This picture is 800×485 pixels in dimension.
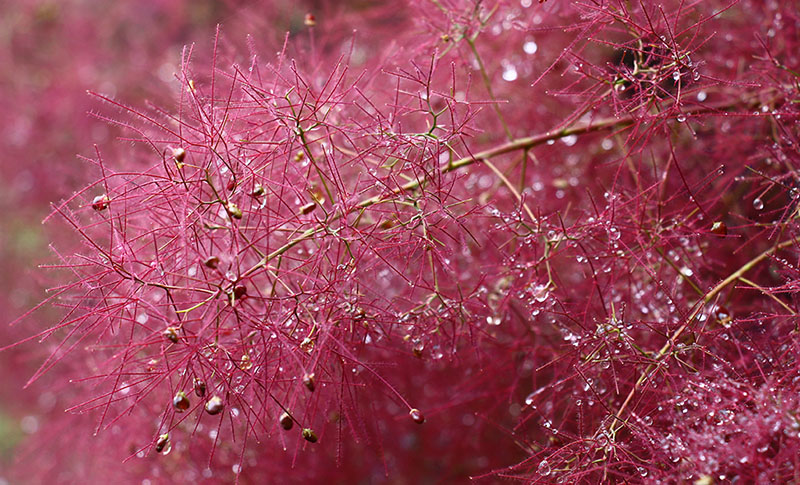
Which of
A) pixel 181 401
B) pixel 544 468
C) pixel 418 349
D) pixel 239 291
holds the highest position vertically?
pixel 239 291

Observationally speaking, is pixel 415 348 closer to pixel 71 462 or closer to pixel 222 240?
pixel 222 240

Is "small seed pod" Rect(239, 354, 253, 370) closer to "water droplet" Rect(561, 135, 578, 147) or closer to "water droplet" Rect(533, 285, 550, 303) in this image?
"water droplet" Rect(533, 285, 550, 303)

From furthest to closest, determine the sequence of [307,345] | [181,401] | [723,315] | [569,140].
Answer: [569,140]
[723,315]
[307,345]
[181,401]

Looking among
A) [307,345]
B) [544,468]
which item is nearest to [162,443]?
[307,345]

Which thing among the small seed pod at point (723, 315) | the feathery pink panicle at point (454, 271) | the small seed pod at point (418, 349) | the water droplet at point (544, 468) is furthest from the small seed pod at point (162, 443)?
the small seed pod at point (723, 315)

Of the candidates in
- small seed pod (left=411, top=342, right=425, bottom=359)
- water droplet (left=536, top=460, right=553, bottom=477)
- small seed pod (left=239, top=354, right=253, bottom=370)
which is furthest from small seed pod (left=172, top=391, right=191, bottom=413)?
water droplet (left=536, top=460, right=553, bottom=477)

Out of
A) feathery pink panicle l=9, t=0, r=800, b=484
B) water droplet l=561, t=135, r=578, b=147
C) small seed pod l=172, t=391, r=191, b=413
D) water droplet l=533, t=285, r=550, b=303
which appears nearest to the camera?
small seed pod l=172, t=391, r=191, b=413

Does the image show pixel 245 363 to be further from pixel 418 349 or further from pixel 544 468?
pixel 544 468

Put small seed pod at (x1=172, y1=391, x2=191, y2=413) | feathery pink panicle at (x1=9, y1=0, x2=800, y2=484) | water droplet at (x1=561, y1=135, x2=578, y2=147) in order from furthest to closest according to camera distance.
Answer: water droplet at (x1=561, y1=135, x2=578, y2=147) → feathery pink panicle at (x1=9, y1=0, x2=800, y2=484) → small seed pod at (x1=172, y1=391, x2=191, y2=413)

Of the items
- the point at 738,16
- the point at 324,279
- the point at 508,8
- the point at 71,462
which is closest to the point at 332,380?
the point at 324,279

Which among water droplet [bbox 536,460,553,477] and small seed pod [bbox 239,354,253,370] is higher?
small seed pod [bbox 239,354,253,370]
